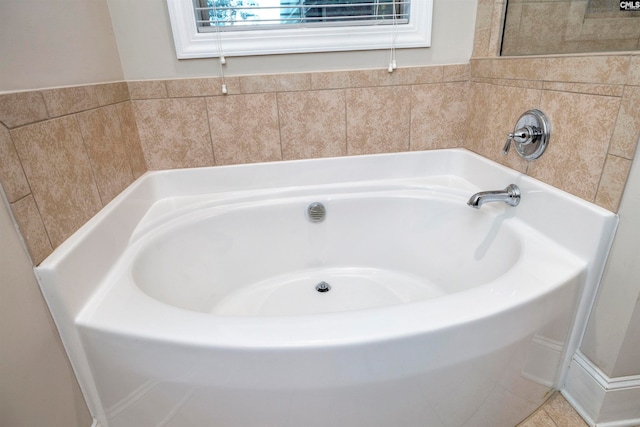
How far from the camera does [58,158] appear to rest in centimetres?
81

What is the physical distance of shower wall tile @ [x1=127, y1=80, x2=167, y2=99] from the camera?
1.29 metres

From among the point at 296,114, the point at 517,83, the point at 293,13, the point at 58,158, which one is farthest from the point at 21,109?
the point at 517,83

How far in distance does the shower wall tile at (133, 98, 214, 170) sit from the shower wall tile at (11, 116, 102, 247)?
0.44m

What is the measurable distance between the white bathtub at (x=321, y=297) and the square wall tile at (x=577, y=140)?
0.16 feet

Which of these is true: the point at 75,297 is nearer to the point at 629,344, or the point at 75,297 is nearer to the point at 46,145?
the point at 46,145

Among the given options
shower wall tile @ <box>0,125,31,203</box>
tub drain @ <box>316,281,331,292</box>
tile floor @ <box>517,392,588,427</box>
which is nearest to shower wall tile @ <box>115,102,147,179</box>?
shower wall tile @ <box>0,125,31,203</box>

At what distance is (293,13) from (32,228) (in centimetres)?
116

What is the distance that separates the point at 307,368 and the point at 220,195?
97 cm

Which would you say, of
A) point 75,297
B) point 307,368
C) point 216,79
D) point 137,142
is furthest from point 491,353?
point 137,142

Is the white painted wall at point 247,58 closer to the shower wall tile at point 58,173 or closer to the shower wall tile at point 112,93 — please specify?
the shower wall tile at point 112,93

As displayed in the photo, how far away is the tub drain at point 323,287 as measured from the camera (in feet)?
4.73

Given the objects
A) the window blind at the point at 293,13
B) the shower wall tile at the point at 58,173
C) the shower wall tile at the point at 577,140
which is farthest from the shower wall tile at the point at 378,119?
the shower wall tile at the point at 58,173

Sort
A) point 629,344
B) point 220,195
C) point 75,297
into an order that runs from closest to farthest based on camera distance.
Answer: point 75,297 → point 629,344 → point 220,195

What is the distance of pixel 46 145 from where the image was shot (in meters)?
0.77
